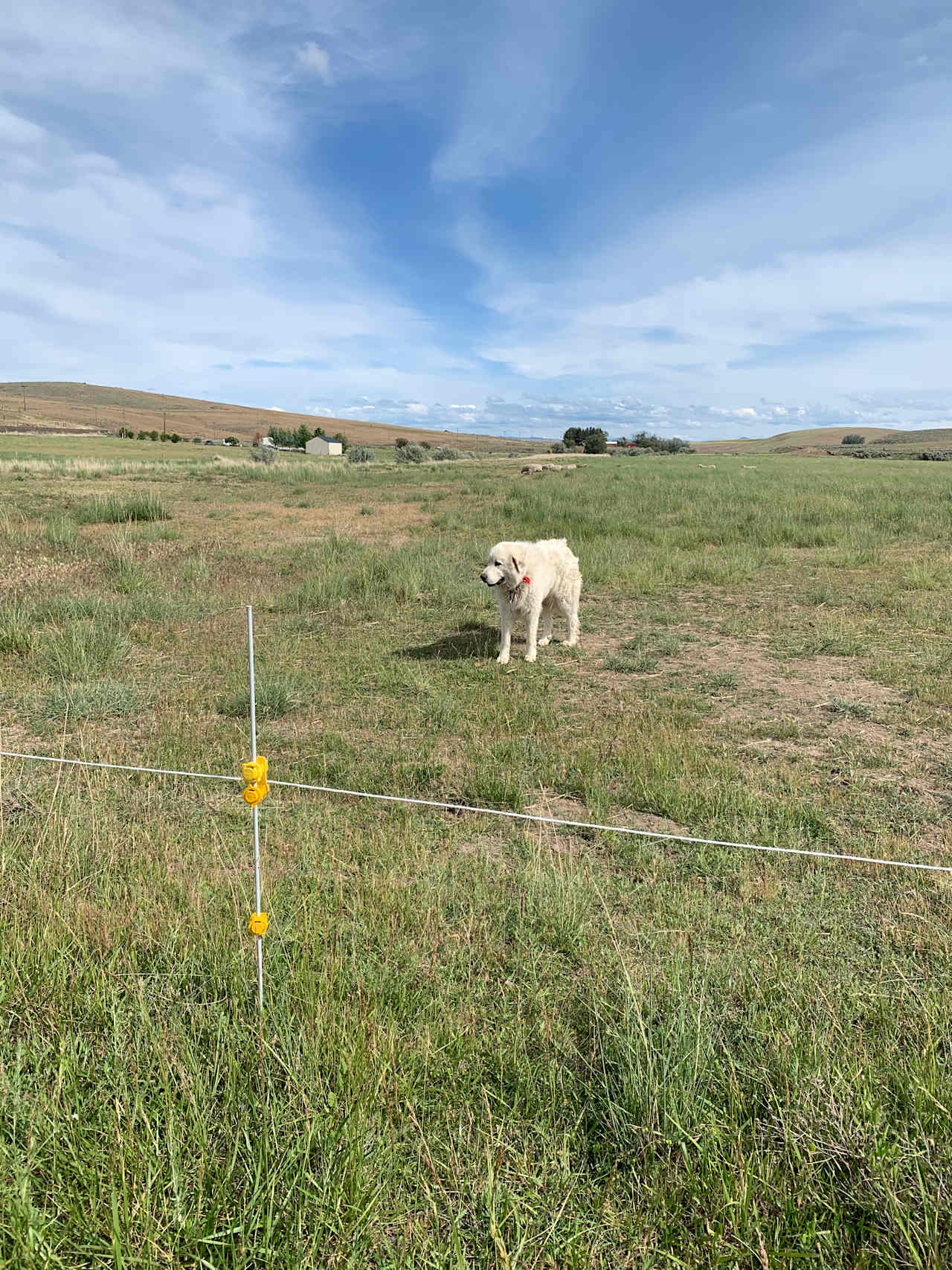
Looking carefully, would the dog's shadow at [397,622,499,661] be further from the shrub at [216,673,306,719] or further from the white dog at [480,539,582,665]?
the shrub at [216,673,306,719]

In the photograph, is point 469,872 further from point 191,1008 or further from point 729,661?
point 729,661

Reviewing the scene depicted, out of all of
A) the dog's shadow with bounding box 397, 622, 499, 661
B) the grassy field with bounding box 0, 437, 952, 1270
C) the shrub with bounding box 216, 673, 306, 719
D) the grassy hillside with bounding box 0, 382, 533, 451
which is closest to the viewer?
the grassy field with bounding box 0, 437, 952, 1270

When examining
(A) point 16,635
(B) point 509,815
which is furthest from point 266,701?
(A) point 16,635

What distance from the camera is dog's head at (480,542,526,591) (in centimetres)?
659

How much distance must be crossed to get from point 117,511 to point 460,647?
1326 cm

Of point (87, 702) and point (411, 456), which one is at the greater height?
point (411, 456)

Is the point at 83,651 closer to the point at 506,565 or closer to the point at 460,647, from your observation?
the point at 460,647

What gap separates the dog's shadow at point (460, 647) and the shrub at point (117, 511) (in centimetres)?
1221

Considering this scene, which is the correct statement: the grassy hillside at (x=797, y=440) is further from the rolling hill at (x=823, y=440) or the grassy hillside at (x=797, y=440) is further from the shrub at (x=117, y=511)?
the shrub at (x=117, y=511)

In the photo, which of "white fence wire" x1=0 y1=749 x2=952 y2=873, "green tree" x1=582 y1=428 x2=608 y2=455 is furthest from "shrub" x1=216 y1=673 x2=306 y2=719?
"green tree" x1=582 y1=428 x2=608 y2=455

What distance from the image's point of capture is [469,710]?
221 inches

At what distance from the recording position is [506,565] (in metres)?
6.68

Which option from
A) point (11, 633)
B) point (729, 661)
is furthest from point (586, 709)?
point (11, 633)

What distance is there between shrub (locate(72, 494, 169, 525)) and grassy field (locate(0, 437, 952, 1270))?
10.5m
